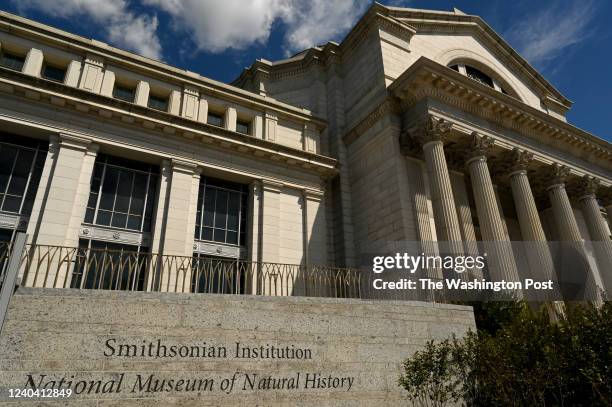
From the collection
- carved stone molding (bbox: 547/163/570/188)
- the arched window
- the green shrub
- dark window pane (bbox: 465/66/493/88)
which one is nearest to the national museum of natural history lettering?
carved stone molding (bbox: 547/163/570/188)

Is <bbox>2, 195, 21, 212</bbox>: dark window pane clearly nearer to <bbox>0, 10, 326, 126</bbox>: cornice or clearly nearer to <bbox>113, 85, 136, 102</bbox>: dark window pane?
<bbox>113, 85, 136, 102</bbox>: dark window pane

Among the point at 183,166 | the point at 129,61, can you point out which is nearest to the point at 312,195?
the point at 183,166

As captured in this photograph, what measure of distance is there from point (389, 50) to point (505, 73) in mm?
12709

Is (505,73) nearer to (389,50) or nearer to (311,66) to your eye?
(389,50)

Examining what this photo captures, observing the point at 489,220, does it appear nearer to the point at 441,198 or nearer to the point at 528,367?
the point at 441,198

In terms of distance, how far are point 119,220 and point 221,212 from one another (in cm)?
459

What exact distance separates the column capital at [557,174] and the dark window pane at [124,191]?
22992 millimetres

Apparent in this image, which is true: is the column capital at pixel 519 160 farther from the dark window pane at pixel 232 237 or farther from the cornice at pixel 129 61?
the dark window pane at pixel 232 237

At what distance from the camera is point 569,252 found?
2109cm

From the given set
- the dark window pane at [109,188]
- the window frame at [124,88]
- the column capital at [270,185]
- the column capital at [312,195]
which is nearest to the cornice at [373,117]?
the column capital at [312,195]

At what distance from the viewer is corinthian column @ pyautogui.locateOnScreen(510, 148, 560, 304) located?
61.5 feet

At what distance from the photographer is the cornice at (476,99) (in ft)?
61.2

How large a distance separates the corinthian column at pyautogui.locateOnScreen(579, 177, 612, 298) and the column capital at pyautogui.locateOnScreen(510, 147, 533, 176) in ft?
21.3

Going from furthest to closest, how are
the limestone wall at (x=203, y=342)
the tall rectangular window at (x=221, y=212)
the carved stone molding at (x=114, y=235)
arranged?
1. the tall rectangular window at (x=221, y=212)
2. the carved stone molding at (x=114, y=235)
3. the limestone wall at (x=203, y=342)
